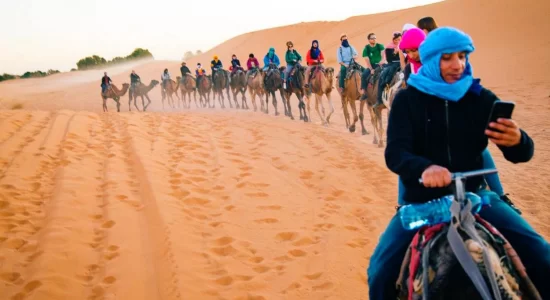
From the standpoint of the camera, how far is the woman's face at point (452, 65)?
8.12 ft

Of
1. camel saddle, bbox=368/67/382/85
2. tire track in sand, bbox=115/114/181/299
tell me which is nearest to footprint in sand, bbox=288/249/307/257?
tire track in sand, bbox=115/114/181/299

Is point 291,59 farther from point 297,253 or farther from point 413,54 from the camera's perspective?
point 297,253

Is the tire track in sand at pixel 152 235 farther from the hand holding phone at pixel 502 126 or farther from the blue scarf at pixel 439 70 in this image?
the hand holding phone at pixel 502 126

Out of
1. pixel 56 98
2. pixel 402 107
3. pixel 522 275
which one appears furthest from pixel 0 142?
pixel 56 98

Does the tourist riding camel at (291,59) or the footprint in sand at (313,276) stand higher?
the tourist riding camel at (291,59)

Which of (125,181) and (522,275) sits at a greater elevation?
(522,275)

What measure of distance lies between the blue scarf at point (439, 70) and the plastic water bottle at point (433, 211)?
1.75ft

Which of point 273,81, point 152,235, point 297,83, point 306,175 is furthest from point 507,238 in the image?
point 273,81

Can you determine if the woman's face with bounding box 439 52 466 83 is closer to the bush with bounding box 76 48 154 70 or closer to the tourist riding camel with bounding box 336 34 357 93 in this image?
the tourist riding camel with bounding box 336 34 357 93

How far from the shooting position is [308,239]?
5.39 m

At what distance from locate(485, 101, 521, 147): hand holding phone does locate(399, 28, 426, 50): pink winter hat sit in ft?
12.6

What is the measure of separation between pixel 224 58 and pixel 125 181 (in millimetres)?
61259

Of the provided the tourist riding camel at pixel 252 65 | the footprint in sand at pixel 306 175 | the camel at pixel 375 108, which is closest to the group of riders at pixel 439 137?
the footprint in sand at pixel 306 175

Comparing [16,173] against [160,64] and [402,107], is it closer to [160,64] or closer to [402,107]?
[402,107]
